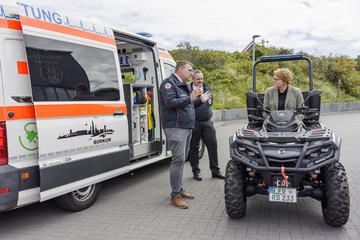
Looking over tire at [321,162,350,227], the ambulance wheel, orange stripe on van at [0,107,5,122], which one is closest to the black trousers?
the ambulance wheel

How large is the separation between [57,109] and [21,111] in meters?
0.39

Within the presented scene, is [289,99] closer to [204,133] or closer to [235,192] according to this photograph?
[235,192]

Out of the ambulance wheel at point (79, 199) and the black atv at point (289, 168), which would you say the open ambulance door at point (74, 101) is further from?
the black atv at point (289, 168)

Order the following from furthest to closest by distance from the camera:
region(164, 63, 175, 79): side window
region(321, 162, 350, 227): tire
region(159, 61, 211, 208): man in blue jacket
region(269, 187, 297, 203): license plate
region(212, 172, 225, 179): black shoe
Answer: region(164, 63, 175, 79): side window
region(212, 172, 225, 179): black shoe
region(159, 61, 211, 208): man in blue jacket
region(269, 187, 297, 203): license plate
region(321, 162, 350, 227): tire

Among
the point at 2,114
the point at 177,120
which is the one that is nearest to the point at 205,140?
the point at 177,120

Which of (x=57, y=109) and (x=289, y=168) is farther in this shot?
(x=57, y=109)

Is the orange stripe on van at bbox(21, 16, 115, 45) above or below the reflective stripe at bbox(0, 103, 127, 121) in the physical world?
above

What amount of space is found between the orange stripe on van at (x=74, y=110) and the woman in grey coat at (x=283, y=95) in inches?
86.1

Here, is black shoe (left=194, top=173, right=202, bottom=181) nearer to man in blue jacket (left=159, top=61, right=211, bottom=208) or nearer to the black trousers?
the black trousers

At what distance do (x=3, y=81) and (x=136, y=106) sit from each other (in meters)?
2.83

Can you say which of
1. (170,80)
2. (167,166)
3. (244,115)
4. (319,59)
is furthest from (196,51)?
(170,80)

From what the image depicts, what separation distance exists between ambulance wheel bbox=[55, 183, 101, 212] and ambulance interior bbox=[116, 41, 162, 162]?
1.17m

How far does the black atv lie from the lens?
3.14 meters

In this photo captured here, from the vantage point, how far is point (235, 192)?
343cm
